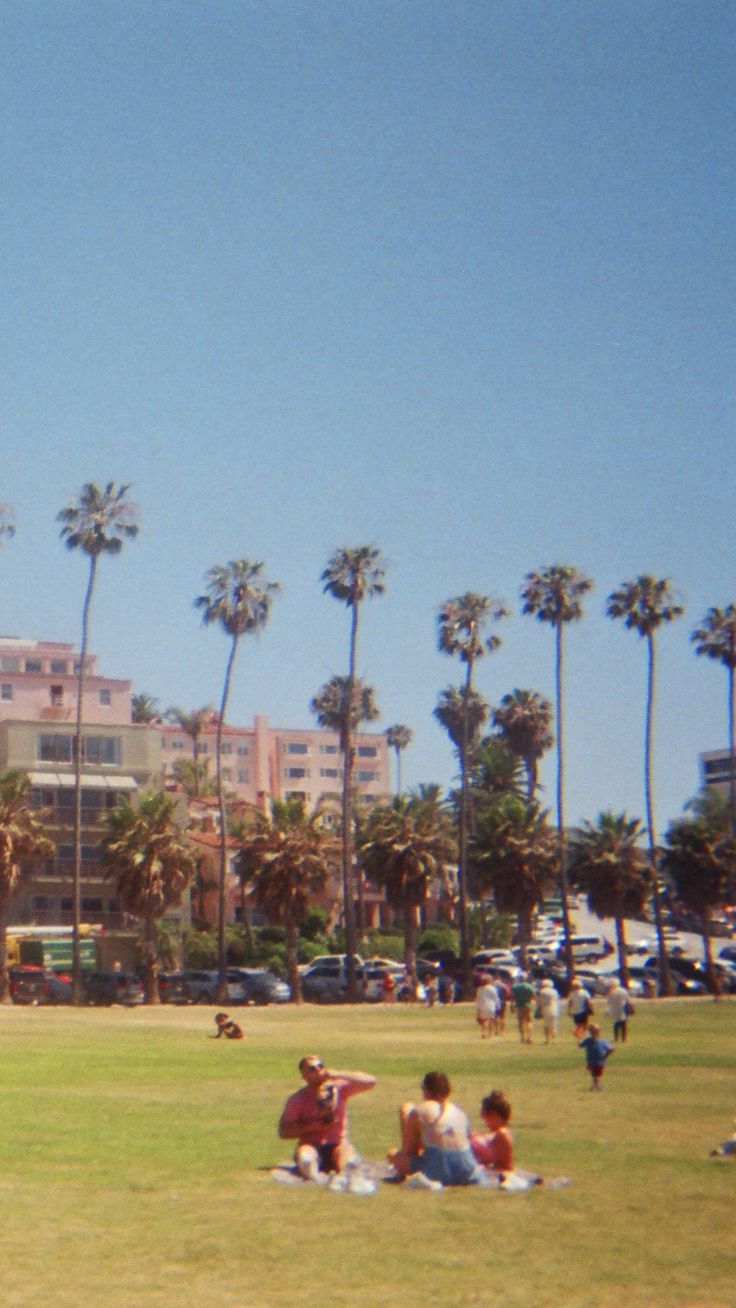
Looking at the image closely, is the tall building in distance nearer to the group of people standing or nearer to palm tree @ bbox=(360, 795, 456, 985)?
palm tree @ bbox=(360, 795, 456, 985)

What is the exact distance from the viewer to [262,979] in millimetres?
80188

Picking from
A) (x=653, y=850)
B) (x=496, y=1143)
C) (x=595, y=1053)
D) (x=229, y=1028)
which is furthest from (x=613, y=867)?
Result: (x=496, y=1143)

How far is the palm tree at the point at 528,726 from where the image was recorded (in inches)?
5177

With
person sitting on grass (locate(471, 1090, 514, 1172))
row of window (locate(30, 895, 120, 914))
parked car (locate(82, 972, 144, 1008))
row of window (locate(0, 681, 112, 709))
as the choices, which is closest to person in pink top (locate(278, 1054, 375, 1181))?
person sitting on grass (locate(471, 1090, 514, 1172))

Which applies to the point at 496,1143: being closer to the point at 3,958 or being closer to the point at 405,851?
the point at 3,958

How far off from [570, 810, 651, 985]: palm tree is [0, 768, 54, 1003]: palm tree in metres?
30.4

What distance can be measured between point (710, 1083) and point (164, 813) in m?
49.5

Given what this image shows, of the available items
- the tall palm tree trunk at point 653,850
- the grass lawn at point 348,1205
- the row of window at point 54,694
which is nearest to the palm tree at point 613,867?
the tall palm tree trunk at point 653,850

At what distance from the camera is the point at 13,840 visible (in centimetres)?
7625

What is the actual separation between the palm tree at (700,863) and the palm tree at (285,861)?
21.3 meters

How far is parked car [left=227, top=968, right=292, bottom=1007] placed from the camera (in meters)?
79.6

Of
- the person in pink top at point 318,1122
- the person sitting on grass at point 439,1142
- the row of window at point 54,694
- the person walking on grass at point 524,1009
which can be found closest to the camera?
the person sitting on grass at point 439,1142

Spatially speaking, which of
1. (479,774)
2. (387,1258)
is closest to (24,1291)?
(387,1258)

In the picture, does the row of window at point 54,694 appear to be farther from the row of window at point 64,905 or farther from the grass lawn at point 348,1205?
the grass lawn at point 348,1205
